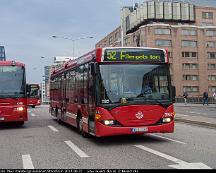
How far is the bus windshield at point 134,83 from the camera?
36.7 feet

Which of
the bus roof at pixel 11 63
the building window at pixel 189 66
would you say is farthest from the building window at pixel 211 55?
the bus roof at pixel 11 63

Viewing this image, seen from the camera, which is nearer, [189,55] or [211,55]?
[189,55]

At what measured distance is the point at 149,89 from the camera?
11492mm

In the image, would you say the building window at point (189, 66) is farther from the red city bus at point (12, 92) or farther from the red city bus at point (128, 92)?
the red city bus at point (128, 92)

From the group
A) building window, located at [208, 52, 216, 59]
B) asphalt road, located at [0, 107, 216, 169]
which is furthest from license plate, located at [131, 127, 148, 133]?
building window, located at [208, 52, 216, 59]

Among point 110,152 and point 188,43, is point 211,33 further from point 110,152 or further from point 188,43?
point 110,152

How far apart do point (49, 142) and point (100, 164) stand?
4473 millimetres

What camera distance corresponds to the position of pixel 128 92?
11.3m

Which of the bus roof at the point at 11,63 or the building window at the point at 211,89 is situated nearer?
the bus roof at the point at 11,63

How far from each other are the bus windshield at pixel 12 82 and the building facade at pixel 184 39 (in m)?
75.2

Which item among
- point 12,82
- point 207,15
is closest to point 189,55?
point 207,15

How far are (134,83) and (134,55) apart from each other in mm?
948

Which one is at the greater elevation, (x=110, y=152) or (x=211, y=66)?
(x=211, y=66)

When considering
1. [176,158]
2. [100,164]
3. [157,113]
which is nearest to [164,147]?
[157,113]
